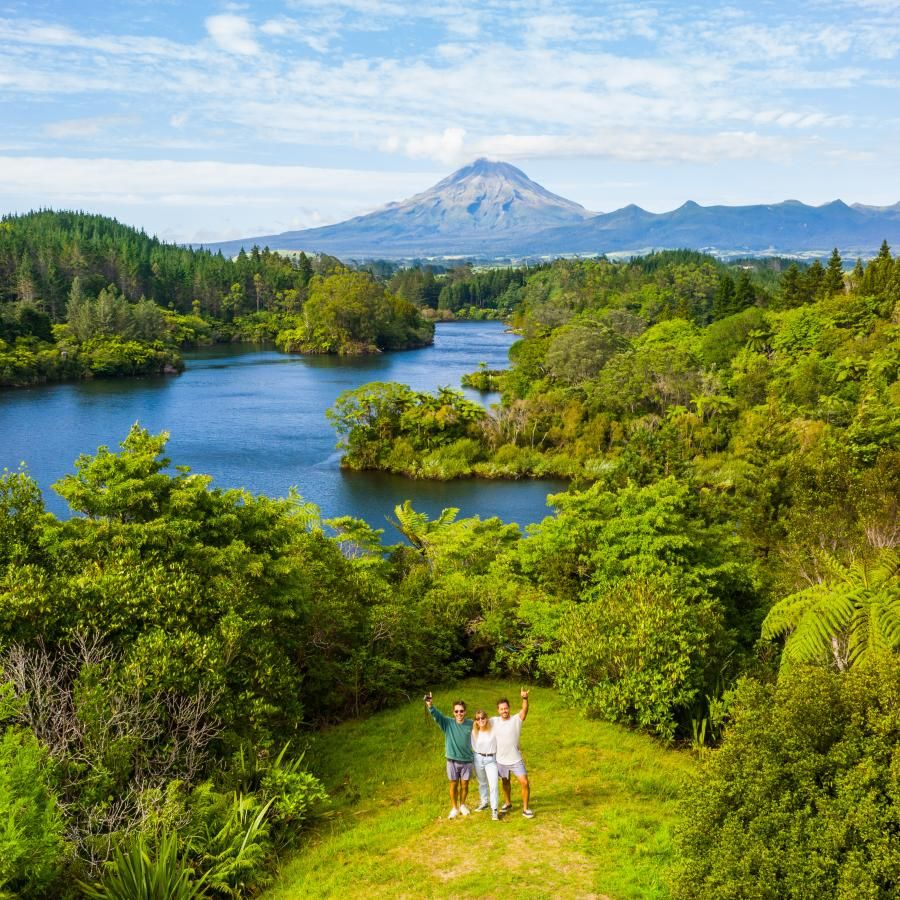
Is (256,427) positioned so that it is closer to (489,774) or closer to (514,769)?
(489,774)

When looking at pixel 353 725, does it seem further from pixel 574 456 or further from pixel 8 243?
pixel 8 243

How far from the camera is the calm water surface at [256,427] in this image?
39.0m

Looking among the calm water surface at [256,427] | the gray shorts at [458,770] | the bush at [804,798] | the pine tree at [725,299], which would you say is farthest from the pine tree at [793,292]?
the bush at [804,798]

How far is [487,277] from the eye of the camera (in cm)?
15425

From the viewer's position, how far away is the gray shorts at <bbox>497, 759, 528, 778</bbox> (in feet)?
29.6

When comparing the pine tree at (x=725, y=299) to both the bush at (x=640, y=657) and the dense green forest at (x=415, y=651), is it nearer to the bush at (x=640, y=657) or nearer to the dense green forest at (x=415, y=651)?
the dense green forest at (x=415, y=651)

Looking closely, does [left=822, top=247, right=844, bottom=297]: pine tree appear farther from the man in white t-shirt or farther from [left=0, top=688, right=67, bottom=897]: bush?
[left=0, top=688, right=67, bottom=897]: bush

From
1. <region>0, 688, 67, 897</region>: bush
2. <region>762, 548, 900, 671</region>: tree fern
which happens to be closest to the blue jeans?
<region>762, 548, 900, 671</region>: tree fern

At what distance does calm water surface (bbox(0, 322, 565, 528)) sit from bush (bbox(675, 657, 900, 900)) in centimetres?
2588

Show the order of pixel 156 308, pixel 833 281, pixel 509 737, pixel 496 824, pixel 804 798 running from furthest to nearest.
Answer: pixel 156 308 → pixel 833 281 → pixel 496 824 → pixel 509 737 → pixel 804 798

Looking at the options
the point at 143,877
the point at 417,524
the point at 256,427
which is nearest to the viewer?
the point at 143,877

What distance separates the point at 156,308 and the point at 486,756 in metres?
86.6

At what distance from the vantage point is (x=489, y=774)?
30.1ft

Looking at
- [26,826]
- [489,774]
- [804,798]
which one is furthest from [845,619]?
[26,826]
